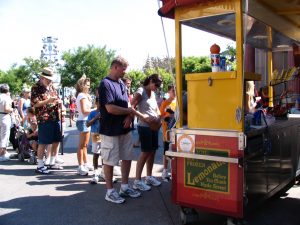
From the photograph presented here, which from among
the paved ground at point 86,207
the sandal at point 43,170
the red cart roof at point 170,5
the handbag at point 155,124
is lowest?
the paved ground at point 86,207

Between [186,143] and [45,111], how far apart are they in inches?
137

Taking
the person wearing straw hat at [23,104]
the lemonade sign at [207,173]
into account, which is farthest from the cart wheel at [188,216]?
the person wearing straw hat at [23,104]

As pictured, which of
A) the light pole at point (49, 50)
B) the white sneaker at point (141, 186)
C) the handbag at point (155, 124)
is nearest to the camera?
the handbag at point (155, 124)

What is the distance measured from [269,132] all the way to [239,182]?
84 centimetres

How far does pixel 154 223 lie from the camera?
3.89 m

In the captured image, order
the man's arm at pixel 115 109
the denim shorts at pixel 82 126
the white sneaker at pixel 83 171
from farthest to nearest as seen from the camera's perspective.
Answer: the white sneaker at pixel 83 171 < the denim shorts at pixel 82 126 < the man's arm at pixel 115 109

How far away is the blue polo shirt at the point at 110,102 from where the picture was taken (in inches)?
174

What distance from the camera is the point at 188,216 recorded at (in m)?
3.73

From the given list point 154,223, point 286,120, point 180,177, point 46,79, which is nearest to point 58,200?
point 154,223

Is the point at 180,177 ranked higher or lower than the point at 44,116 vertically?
lower

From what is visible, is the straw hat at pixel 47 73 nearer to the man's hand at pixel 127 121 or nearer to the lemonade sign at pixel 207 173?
the man's hand at pixel 127 121

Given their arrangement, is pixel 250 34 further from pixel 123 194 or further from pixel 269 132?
pixel 123 194

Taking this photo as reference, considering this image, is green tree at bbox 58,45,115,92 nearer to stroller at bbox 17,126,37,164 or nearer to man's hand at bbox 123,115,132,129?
stroller at bbox 17,126,37,164

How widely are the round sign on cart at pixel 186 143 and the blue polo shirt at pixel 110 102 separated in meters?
1.10
